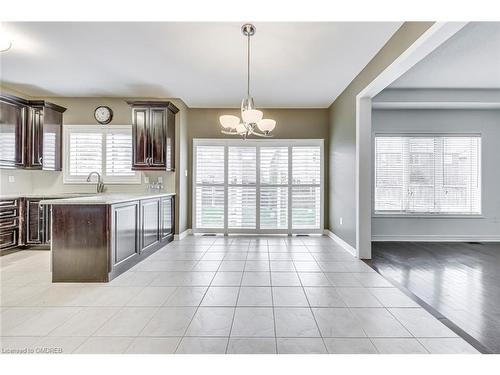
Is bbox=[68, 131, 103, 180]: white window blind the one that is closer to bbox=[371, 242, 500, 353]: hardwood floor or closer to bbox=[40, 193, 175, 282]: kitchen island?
bbox=[40, 193, 175, 282]: kitchen island

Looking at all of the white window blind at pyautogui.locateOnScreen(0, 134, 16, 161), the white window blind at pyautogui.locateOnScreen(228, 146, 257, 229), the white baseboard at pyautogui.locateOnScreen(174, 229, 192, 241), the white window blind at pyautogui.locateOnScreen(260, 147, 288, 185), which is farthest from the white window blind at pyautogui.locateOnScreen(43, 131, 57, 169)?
the white window blind at pyautogui.locateOnScreen(260, 147, 288, 185)

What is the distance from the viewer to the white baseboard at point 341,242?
171 inches

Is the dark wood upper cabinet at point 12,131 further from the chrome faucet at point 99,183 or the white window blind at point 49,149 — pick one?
the chrome faucet at point 99,183

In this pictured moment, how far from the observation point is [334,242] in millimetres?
5250

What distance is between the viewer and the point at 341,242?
4.98m

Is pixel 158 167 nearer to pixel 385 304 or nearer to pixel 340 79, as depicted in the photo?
pixel 340 79

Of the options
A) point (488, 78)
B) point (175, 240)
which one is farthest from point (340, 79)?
point (175, 240)

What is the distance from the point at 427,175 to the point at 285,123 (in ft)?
9.77

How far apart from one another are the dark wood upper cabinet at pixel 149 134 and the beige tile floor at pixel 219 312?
6.15 feet

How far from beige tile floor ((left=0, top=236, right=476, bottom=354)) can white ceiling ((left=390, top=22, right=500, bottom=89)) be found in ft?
9.41

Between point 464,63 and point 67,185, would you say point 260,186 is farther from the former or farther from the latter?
point 464,63

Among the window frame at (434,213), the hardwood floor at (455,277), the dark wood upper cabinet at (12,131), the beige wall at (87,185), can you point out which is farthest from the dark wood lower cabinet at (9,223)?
the window frame at (434,213)

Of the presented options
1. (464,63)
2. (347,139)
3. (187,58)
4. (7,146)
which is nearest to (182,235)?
(7,146)

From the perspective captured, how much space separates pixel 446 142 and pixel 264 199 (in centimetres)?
371
